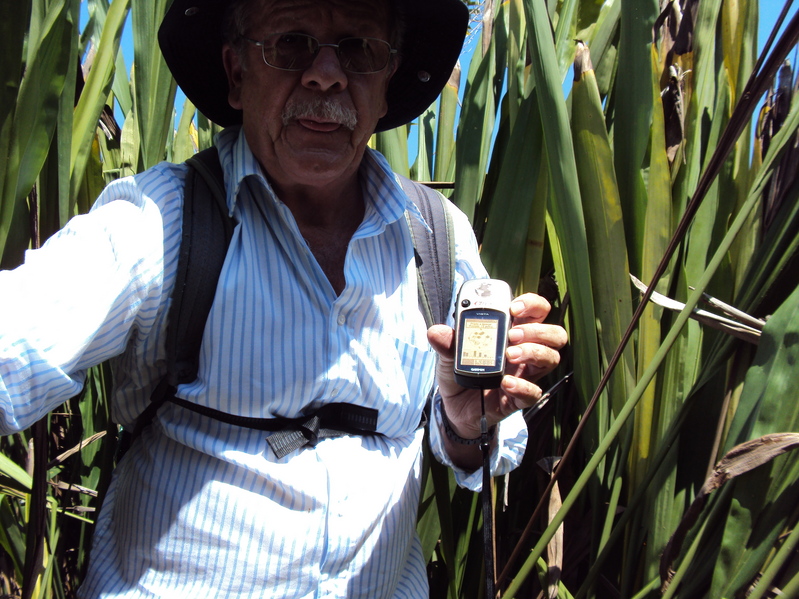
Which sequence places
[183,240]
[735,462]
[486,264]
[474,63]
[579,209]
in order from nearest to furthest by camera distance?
[735,462] → [183,240] → [579,209] → [486,264] → [474,63]

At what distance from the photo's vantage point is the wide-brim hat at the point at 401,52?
3.50 ft

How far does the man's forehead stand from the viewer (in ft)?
3.21

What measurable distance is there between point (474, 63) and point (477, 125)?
9.5 inches

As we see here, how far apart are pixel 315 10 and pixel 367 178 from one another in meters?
0.26

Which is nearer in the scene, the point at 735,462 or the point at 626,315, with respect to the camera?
the point at 735,462

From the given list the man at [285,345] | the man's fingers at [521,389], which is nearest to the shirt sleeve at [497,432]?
the man at [285,345]

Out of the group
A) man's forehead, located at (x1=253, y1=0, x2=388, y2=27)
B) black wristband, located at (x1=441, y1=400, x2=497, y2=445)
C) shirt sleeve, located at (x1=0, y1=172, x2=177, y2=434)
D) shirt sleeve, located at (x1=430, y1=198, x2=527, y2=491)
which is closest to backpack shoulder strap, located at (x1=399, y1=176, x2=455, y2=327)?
shirt sleeve, located at (x1=430, y1=198, x2=527, y2=491)

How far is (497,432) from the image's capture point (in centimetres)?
103

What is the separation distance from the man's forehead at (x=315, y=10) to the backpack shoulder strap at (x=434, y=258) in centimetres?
27

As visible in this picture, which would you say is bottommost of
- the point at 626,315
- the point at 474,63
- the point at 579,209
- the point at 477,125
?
the point at 626,315

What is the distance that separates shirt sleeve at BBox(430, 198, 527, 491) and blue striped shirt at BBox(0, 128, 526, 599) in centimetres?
7

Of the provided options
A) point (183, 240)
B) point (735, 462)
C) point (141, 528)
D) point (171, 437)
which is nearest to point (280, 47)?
point (183, 240)

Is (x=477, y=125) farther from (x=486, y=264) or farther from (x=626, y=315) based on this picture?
(x=626, y=315)

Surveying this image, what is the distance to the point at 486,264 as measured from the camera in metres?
1.14
